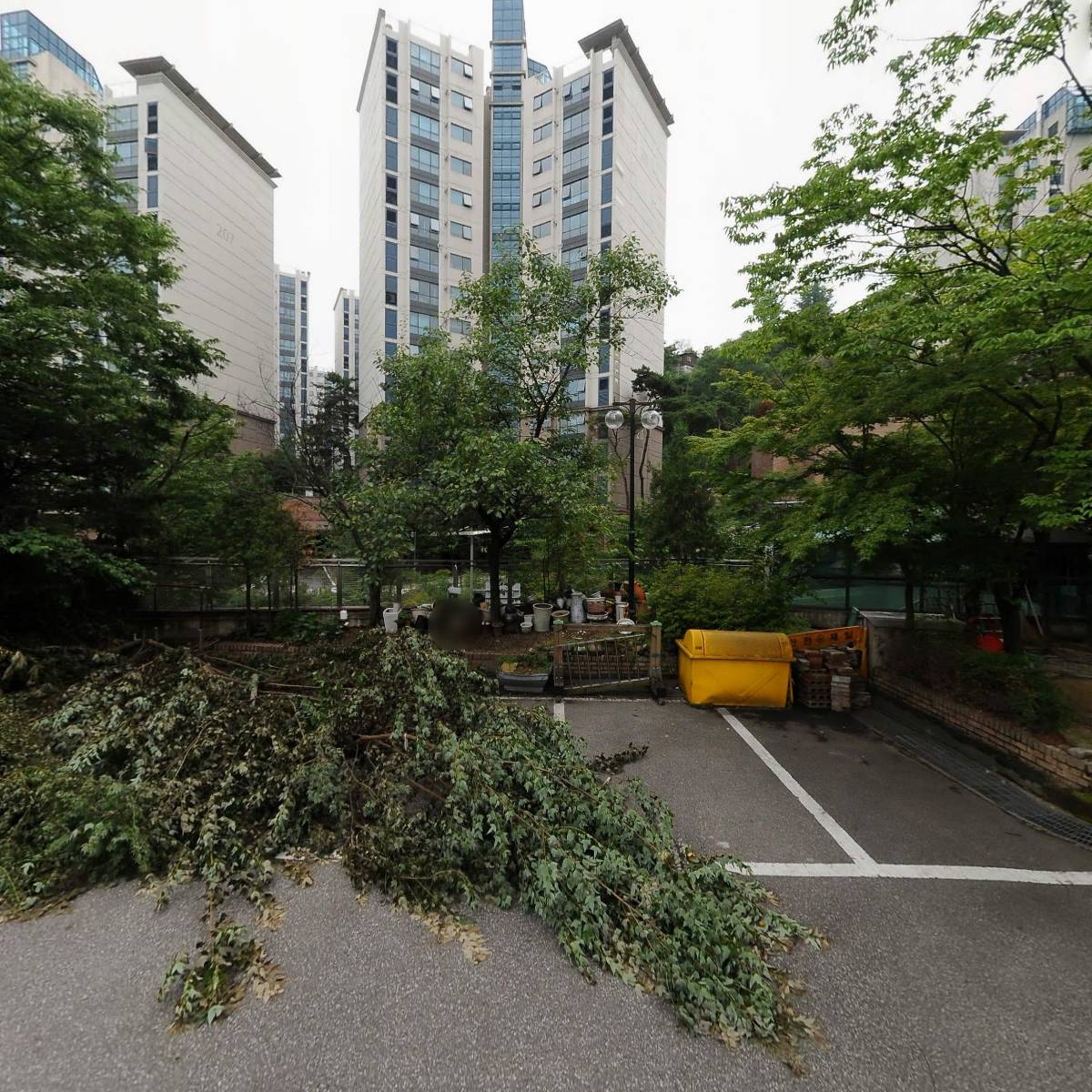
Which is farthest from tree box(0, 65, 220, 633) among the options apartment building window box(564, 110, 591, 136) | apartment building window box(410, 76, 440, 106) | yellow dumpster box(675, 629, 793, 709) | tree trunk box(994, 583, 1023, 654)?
apartment building window box(410, 76, 440, 106)

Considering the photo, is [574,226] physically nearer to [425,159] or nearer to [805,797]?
[425,159]

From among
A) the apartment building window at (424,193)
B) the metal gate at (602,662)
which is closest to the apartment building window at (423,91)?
the apartment building window at (424,193)

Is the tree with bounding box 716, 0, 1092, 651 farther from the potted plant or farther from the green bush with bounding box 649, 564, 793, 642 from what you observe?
the potted plant

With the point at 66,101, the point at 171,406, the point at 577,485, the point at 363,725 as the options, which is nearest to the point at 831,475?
the point at 577,485

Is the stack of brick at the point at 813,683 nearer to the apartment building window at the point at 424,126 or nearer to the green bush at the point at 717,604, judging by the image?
the green bush at the point at 717,604

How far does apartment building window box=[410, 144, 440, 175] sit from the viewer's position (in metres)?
43.2

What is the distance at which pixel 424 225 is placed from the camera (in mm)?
43312

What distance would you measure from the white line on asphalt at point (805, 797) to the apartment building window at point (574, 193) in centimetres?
4362

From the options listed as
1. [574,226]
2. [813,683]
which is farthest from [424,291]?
[813,683]

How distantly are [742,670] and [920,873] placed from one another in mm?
3804

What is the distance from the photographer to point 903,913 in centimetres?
353

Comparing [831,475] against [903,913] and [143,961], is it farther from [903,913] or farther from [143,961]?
[143,961]

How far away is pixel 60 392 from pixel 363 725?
719cm

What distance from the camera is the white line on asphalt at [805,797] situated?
4.30m
